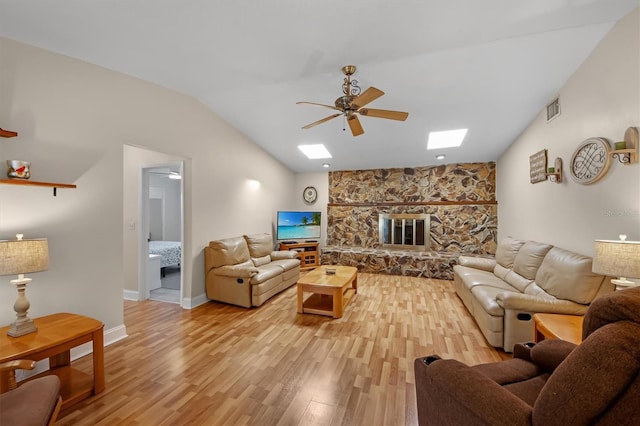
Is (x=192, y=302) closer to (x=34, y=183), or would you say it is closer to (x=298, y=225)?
(x=34, y=183)

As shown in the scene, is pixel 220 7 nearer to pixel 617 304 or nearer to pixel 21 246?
pixel 21 246

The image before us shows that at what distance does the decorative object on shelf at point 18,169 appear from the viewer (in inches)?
77.8

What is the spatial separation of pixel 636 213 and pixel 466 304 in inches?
84.0

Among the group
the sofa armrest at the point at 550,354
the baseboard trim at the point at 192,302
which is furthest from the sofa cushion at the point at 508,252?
the baseboard trim at the point at 192,302

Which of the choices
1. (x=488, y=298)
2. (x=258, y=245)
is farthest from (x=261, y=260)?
(x=488, y=298)

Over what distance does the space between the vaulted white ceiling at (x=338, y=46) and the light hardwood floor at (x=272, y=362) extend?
2.83 metres

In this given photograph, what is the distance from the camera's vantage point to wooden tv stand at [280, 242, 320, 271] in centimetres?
598

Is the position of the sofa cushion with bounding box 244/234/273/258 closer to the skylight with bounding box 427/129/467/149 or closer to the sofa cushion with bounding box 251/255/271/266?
the sofa cushion with bounding box 251/255/271/266

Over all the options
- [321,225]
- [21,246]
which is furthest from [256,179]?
[21,246]

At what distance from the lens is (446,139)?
4844 millimetres

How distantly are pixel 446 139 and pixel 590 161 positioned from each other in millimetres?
2534

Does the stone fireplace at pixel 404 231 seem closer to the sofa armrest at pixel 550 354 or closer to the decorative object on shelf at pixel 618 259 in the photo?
the decorative object on shelf at pixel 618 259

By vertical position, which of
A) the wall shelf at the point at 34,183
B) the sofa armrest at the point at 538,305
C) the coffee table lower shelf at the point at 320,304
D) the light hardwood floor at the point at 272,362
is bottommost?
the light hardwood floor at the point at 272,362

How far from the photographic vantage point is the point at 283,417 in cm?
175
